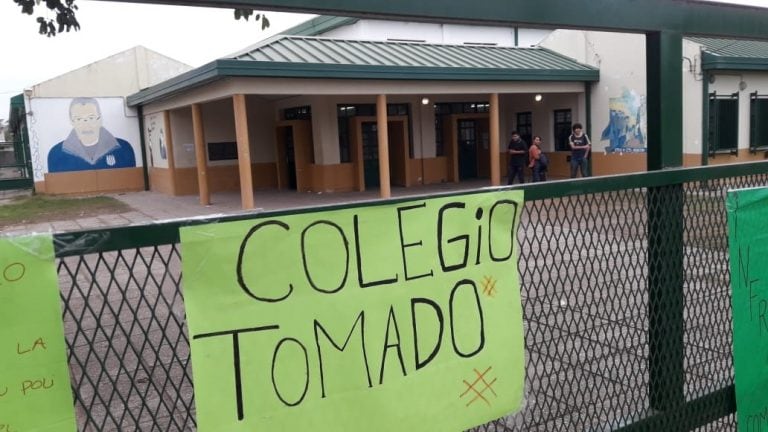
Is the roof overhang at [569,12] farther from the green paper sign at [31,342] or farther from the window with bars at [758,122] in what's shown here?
the window with bars at [758,122]

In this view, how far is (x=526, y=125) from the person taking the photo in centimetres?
2348

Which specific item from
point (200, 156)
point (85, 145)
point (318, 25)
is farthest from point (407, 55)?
point (85, 145)

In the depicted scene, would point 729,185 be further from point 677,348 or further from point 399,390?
point 399,390

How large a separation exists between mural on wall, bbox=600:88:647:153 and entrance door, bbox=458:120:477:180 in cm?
516

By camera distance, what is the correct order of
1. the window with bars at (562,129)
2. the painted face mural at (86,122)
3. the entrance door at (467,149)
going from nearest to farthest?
the window with bars at (562,129)
the entrance door at (467,149)
the painted face mural at (86,122)

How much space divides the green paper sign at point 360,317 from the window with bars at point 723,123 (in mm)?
17137

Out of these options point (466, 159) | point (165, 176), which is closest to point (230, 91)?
point (165, 176)

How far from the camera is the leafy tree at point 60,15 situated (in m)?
4.10

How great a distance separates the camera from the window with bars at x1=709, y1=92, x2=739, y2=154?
1722 cm

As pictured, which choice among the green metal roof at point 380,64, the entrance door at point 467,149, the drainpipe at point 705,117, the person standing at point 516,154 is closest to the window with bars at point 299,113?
the green metal roof at point 380,64

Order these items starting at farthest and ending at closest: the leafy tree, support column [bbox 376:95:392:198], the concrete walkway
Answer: support column [bbox 376:95:392:198] → the concrete walkway → the leafy tree

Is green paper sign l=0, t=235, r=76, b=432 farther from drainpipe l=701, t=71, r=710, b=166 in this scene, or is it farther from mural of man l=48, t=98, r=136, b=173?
mural of man l=48, t=98, r=136, b=173

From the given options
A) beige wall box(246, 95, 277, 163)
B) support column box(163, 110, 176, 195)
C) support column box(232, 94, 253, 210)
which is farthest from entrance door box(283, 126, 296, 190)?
support column box(232, 94, 253, 210)

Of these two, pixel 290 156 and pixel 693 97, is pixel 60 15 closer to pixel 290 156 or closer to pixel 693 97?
pixel 693 97
